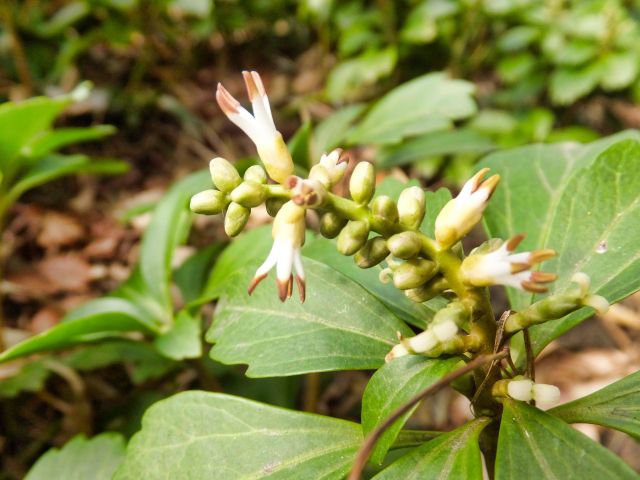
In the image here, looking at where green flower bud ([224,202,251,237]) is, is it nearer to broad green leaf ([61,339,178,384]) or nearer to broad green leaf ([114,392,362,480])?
broad green leaf ([114,392,362,480])

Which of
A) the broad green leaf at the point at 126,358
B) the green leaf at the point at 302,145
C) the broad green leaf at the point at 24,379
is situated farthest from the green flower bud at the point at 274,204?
the broad green leaf at the point at 24,379

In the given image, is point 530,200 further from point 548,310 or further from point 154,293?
point 154,293

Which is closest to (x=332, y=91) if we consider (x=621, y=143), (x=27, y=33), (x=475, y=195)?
(x=27, y=33)

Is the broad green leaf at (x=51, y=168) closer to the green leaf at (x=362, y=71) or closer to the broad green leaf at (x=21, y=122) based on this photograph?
the broad green leaf at (x=21, y=122)

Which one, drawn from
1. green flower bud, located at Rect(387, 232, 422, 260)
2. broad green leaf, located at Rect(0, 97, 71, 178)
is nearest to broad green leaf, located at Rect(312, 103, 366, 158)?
broad green leaf, located at Rect(0, 97, 71, 178)

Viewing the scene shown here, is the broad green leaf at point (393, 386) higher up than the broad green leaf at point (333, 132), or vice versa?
the broad green leaf at point (393, 386)
